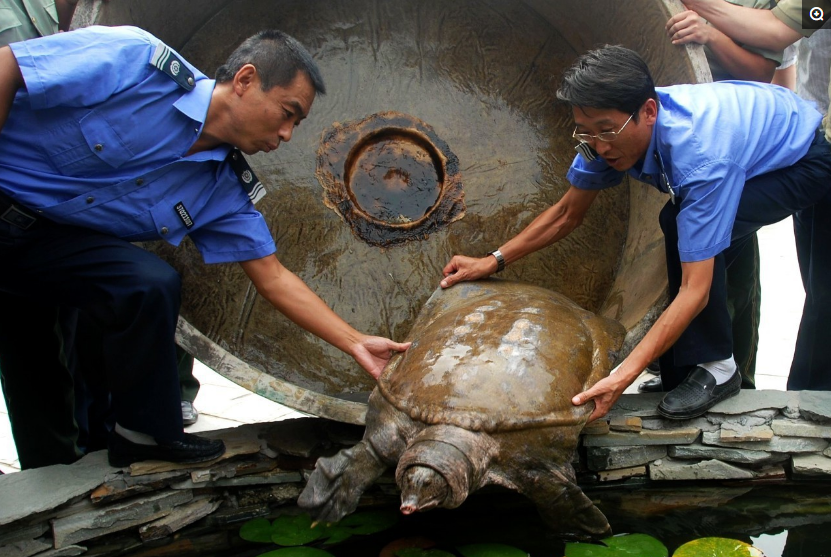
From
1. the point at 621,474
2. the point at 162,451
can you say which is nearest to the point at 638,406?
the point at 621,474

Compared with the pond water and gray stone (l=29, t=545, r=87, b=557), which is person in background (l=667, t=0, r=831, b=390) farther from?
gray stone (l=29, t=545, r=87, b=557)

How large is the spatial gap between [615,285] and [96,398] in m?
2.06

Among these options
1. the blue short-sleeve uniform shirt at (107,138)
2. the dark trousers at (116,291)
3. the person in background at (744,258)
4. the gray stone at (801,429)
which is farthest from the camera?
the person in background at (744,258)

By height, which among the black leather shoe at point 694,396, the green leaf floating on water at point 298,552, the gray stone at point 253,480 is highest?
the black leather shoe at point 694,396

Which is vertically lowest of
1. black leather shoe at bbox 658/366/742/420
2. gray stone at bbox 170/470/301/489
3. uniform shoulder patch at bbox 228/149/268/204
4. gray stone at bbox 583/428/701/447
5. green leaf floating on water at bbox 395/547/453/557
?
green leaf floating on water at bbox 395/547/453/557

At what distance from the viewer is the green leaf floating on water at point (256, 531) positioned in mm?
2418

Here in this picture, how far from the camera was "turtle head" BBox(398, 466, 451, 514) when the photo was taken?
177cm

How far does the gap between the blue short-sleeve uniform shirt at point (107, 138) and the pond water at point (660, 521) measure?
109 cm

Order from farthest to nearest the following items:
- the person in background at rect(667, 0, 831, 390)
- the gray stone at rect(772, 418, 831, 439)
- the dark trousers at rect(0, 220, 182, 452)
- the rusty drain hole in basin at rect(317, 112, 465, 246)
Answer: the rusty drain hole in basin at rect(317, 112, 465, 246)
the person in background at rect(667, 0, 831, 390)
the gray stone at rect(772, 418, 831, 439)
the dark trousers at rect(0, 220, 182, 452)

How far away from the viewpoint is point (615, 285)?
3.14 m

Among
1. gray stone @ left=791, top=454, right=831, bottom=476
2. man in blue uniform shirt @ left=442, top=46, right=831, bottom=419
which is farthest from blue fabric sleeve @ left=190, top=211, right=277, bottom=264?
gray stone @ left=791, top=454, right=831, bottom=476

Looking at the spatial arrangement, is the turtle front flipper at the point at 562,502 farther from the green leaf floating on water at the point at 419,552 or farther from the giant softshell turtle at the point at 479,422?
the green leaf floating on water at the point at 419,552

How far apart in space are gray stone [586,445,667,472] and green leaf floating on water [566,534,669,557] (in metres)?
0.33

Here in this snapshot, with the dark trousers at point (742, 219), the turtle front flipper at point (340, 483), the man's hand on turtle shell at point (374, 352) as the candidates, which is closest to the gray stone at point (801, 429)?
the dark trousers at point (742, 219)
